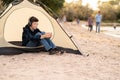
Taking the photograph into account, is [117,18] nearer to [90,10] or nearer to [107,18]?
[107,18]

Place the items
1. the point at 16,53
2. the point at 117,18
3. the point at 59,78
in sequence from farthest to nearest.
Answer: the point at 117,18, the point at 16,53, the point at 59,78

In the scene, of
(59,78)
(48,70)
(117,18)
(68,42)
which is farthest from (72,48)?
(117,18)

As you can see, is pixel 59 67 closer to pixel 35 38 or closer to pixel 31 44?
pixel 35 38

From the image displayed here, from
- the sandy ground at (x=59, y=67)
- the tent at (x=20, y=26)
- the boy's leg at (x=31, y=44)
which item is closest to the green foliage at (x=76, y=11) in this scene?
the tent at (x=20, y=26)

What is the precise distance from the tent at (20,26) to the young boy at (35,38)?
0.67ft

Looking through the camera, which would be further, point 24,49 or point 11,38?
point 11,38

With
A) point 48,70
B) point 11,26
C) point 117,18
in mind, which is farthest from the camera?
point 117,18

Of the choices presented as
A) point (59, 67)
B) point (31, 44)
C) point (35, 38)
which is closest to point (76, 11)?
point (31, 44)

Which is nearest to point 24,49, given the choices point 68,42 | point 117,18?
point 68,42

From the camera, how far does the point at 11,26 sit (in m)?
13.0

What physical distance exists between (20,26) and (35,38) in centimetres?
229

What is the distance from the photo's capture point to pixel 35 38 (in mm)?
11016

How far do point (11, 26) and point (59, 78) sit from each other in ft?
18.1

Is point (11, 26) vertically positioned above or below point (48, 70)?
above
